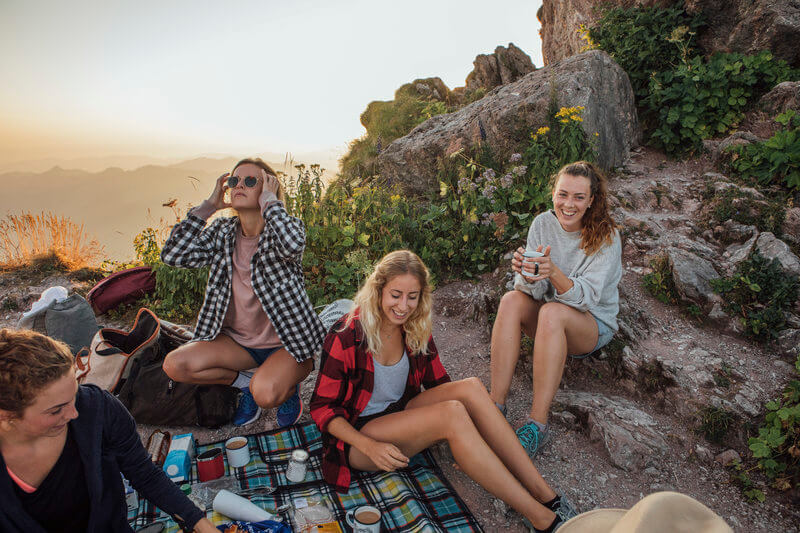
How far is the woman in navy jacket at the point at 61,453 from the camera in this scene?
1.63 m

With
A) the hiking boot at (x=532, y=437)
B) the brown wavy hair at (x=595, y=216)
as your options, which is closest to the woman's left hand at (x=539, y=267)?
the brown wavy hair at (x=595, y=216)

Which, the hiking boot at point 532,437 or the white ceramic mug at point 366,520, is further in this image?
the hiking boot at point 532,437

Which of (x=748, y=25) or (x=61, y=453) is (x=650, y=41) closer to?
(x=748, y=25)

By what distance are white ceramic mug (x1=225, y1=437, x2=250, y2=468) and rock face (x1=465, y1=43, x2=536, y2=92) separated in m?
11.6

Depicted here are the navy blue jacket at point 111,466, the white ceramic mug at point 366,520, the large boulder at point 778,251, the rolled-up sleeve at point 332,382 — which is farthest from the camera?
the large boulder at point 778,251

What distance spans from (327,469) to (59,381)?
5.00ft

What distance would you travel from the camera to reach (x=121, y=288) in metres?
5.47

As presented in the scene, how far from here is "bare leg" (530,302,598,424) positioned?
10.1 ft

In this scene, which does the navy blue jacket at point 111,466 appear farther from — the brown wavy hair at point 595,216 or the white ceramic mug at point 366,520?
the brown wavy hair at point 595,216

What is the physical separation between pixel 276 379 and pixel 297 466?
64cm

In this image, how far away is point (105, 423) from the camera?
193cm

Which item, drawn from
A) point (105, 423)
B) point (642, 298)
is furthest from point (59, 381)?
point (642, 298)

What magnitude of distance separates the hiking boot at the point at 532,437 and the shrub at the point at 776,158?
4116 millimetres

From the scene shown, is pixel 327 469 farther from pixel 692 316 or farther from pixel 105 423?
pixel 692 316
